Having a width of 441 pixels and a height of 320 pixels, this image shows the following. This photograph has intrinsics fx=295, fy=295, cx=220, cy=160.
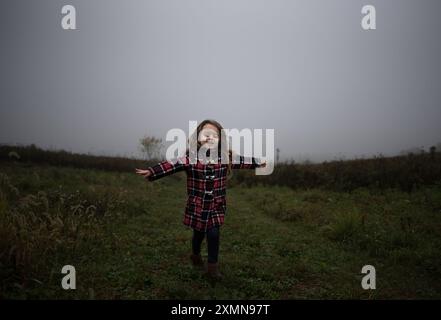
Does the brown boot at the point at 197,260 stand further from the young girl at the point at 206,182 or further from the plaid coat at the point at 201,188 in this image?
the plaid coat at the point at 201,188

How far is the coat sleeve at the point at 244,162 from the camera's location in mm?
4848

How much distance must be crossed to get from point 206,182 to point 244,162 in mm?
834

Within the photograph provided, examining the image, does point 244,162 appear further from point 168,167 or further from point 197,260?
point 197,260

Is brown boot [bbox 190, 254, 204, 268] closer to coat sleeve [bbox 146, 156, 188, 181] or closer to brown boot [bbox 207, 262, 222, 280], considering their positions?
brown boot [bbox 207, 262, 222, 280]

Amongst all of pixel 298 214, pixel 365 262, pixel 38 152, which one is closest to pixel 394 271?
pixel 365 262

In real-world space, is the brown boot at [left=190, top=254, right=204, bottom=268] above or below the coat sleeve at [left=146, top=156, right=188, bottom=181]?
below

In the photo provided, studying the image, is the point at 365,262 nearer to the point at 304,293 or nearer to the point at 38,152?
the point at 304,293

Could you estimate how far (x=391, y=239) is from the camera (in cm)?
617

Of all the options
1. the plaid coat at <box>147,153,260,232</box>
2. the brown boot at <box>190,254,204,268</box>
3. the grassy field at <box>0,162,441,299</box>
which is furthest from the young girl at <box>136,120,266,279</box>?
the grassy field at <box>0,162,441,299</box>

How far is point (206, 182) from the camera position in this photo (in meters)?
4.41

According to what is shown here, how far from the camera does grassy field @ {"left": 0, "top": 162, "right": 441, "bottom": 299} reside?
13.3ft

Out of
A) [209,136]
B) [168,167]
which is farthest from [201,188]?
[209,136]

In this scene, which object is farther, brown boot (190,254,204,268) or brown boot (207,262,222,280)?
brown boot (190,254,204,268)

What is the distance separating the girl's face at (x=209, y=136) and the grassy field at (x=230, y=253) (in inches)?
80.5
